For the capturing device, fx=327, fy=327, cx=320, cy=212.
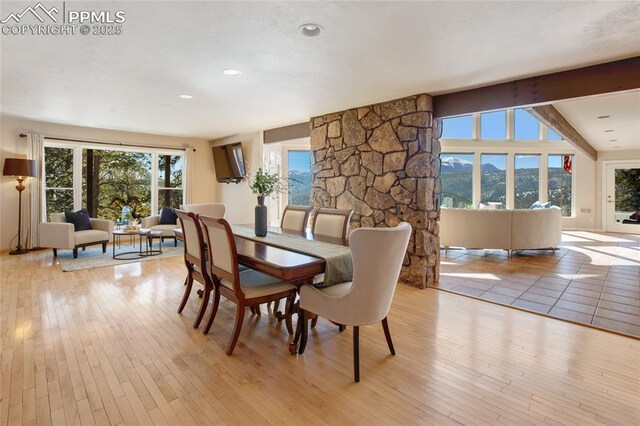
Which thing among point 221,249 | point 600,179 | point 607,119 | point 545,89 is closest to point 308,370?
point 221,249

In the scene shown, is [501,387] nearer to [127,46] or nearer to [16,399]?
[16,399]

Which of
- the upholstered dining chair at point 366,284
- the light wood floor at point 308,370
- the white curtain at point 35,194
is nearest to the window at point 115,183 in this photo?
the white curtain at point 35,194

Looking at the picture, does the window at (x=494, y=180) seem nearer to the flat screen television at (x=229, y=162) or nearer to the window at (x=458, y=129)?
the window at (x=458, y=129)

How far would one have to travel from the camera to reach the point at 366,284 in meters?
2.09

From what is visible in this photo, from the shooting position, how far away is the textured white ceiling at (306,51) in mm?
2111

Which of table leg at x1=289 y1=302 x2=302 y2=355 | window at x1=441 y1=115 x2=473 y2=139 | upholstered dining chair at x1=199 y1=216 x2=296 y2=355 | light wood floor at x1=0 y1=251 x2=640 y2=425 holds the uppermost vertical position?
window at x1=441 y1=115 x2=473 y2=139

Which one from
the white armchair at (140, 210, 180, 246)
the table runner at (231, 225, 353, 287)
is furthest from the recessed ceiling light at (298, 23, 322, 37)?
the white armchair at (140, 210, 180, 246)

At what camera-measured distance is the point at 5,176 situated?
5.66 m

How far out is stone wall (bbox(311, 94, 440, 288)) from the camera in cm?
402

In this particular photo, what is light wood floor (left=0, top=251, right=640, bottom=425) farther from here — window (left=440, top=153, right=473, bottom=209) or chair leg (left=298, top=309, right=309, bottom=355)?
window (left=440, top=153, right=473, bottom=209)

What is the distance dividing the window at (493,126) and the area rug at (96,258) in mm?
8541

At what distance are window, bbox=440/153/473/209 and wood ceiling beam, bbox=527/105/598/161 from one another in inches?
100

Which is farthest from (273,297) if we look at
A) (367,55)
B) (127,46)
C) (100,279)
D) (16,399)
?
(100,279)

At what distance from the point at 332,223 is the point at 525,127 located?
8.81 m
